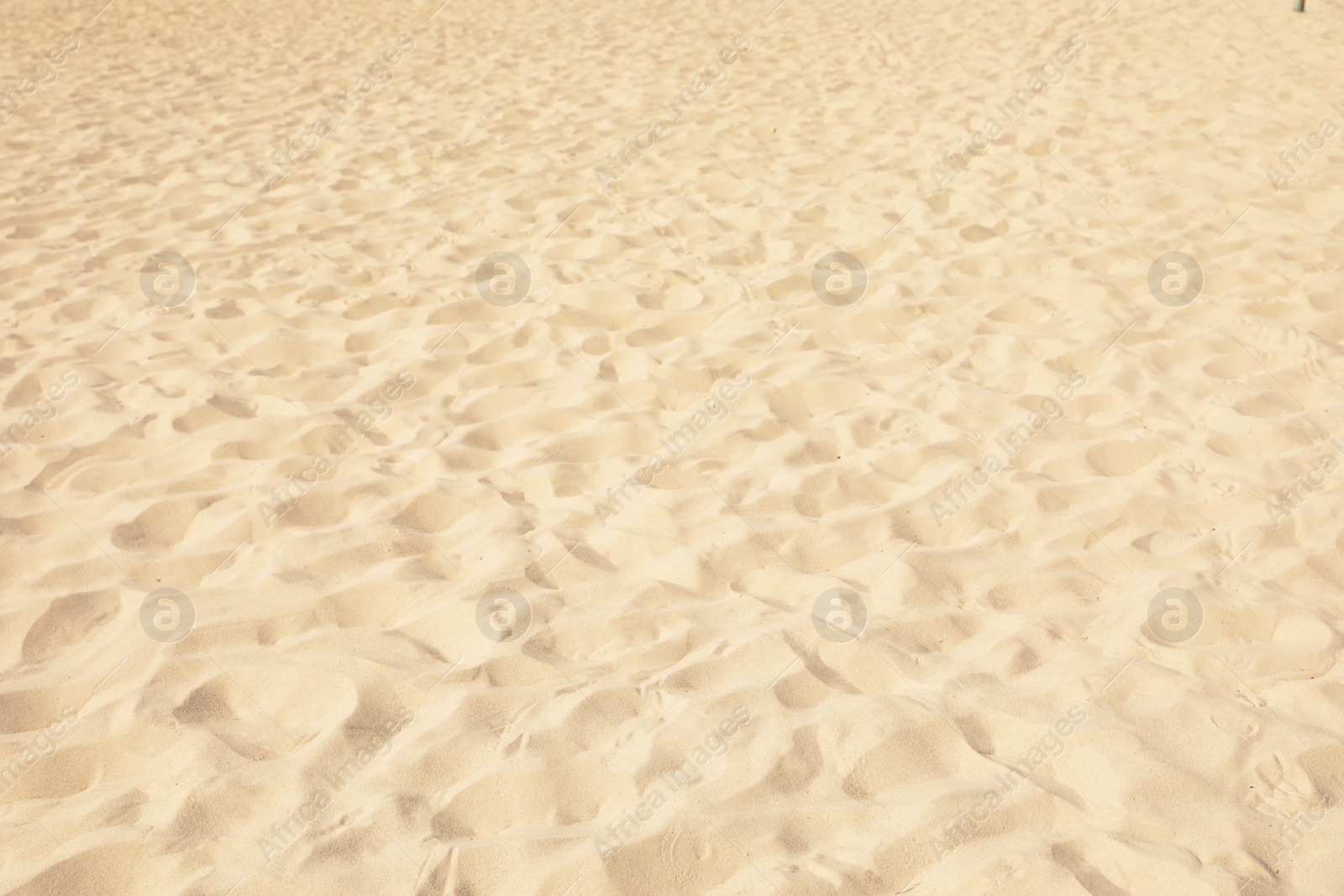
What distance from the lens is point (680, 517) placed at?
296 centimetres

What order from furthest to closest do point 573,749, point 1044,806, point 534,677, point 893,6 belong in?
point 893,6, point 534,677, point 573,749, point 1044,806

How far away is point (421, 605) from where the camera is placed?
8.61ft

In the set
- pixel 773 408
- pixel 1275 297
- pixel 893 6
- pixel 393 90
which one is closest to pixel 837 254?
pixel 773 408

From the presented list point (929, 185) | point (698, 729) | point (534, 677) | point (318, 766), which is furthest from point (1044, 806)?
point (929, 185)

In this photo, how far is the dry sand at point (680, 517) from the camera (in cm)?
201

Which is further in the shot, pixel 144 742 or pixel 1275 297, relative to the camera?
pixel 1275 297

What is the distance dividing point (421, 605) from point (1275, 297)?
375 cm

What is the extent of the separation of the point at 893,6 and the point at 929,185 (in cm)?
508

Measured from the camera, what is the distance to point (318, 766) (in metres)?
2.13

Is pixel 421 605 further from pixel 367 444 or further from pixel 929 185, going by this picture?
pixel 929 185

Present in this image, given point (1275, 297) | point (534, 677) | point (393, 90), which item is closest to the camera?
point (534, 677)

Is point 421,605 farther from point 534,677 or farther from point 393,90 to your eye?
point 393,90

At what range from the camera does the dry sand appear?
79.0 inches

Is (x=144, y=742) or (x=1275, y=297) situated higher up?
(x=144, y=742)
